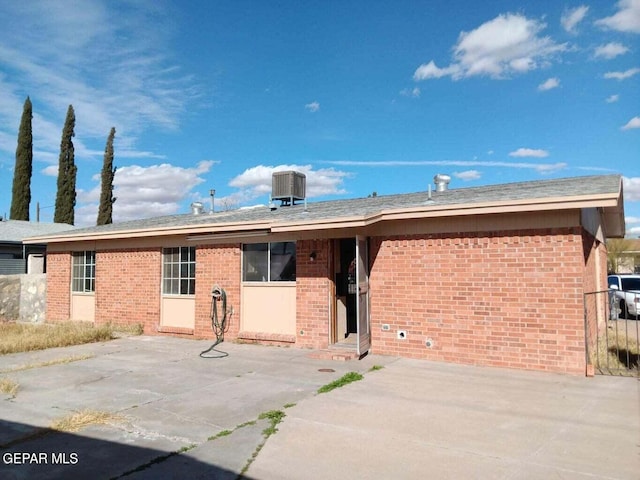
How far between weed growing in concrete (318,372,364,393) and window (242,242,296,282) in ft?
11.3

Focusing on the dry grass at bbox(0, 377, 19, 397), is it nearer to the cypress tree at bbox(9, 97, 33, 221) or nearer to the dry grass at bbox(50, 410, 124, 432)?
the dry grass at bbox(50, 410, 124, 432)

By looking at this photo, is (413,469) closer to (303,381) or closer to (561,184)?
(303,381)

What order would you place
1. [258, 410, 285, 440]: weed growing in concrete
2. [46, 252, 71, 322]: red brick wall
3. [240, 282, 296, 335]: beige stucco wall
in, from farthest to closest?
[46, 252, 71, 322]: red brick wall < [240, 282, 296, 335]: beige stucco wall < [258, 410, 285, 440]: weed growing in concrete

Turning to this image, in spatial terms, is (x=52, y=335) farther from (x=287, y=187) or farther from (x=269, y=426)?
(x=269, y=426)

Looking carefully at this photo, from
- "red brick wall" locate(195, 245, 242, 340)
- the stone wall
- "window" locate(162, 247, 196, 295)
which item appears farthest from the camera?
the stone wall

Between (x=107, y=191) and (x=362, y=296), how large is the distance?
31.5m

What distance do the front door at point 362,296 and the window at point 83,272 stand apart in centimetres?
919

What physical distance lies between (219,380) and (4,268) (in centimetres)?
1867

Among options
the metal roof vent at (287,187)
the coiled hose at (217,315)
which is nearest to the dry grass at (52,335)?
the coiled hose at (217,315)

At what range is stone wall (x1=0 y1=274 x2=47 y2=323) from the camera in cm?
1611

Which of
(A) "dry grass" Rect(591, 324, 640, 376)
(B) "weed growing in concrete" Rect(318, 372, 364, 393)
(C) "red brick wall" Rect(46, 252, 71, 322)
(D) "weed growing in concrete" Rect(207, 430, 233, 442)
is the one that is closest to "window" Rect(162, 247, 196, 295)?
(C) "red brick wall" Rect(46, 252, 71, 322)

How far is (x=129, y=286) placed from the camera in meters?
13.6

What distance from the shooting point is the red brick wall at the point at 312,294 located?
33.2ft

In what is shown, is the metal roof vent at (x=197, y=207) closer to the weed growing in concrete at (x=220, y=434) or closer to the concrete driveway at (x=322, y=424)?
the concrete driveway at (x=322, y=424)
